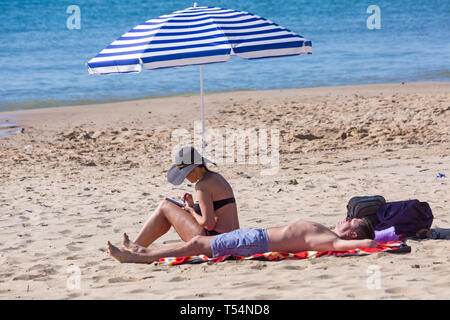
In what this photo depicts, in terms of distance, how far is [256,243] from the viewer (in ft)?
16.0

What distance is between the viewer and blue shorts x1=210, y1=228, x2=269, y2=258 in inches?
192

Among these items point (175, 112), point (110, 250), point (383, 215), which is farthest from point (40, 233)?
point (175, 112)

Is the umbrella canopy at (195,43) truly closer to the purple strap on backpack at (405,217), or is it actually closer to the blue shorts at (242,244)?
the blue shorts at (242,244)

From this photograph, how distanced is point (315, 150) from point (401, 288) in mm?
5547

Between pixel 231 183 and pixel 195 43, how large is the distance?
96.3 inches

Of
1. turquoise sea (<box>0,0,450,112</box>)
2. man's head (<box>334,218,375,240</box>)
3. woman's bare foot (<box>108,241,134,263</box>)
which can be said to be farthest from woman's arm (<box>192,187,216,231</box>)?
turquoise sea (<box>0,0,450,112</box>)

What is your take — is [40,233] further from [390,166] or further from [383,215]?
[390,166]

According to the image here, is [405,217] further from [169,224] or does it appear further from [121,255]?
[121,255]

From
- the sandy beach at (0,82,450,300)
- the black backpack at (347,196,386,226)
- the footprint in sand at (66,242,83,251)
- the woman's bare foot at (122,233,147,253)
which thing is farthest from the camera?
the footprint in sand at (66,242,83,251)

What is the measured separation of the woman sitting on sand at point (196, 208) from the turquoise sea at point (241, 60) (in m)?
10.6

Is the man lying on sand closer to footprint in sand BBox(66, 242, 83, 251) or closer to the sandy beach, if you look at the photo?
the sandy beach

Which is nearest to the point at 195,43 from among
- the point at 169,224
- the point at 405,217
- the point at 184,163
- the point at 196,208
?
the point at 184,163

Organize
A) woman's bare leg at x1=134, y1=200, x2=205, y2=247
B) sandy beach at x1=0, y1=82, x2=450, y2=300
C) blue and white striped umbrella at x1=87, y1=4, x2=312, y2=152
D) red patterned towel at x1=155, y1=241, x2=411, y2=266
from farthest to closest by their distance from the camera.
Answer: blue and white striped umbrella at x1=87, y1=4, x2=312, y2=152 → woman's bare leg at x1=134, y1=200, x2=205, y2=247 → red patterned towel at x1=155, y1=241, x2=411, y2=266 → sandy beach at x1=0, y1=82, x2=450, y2=300

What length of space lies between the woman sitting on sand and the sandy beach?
0.37 meters
